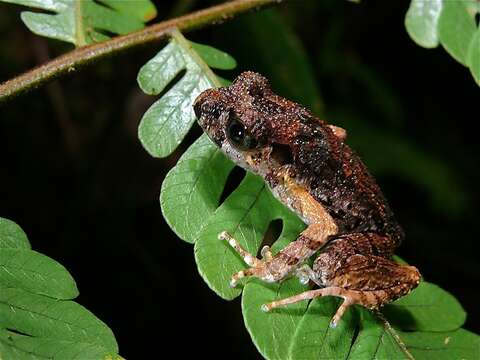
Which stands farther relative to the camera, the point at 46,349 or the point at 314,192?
the point at 314,192

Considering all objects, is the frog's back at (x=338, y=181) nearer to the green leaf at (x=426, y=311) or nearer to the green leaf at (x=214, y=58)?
the green leaf at (x=426, y=311)

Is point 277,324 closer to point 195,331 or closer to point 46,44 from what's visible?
point 195,331

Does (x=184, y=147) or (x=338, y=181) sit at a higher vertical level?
(x=184, y=147)

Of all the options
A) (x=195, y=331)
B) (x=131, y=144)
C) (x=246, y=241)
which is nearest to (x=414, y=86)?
(x=131, y=144)

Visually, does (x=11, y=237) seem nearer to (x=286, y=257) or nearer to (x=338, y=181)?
(x=286, y=257)

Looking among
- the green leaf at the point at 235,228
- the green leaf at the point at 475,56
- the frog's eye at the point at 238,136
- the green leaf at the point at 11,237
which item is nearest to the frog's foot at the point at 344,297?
the green leaf at the point at 235,228

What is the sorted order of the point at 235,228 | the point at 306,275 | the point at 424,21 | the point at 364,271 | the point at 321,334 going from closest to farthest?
the point at 321,334 → the point at 235,228 → the point at 306,275 → the point at 364,271 → the point at 424,21

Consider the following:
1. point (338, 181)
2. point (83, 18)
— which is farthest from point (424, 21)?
point (83, 18)
